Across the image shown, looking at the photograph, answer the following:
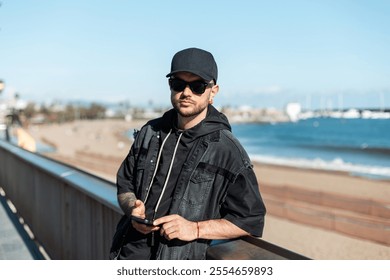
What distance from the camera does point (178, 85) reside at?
1506 millimetres

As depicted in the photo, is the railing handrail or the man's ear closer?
the railing handrail

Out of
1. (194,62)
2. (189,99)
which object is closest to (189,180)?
(189,99)

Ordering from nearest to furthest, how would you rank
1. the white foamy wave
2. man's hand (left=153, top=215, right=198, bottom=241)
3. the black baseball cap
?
man's hand (left=153, top=215, right=198, bottom=241) < the black baseball cap < the white foamy wave

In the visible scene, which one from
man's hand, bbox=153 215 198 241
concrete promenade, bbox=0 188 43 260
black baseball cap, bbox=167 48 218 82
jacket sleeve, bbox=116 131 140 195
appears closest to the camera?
man's hand, bbox=153 215 198 241

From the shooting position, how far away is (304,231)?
1165 cm

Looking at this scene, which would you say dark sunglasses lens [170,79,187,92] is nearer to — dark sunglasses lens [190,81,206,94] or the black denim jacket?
dark sunglasses lens [190,81,206,94]

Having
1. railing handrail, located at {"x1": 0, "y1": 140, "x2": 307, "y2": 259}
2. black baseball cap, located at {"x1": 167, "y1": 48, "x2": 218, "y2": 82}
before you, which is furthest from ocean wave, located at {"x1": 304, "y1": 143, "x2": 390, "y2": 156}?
black baseball cap, located at {"x1": 167, "y1": 48, "x2": 218, "y2": 82}

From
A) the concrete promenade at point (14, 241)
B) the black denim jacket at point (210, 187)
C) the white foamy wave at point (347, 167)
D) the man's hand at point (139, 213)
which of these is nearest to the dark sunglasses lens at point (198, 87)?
the black denim jacket at point (210, 187)

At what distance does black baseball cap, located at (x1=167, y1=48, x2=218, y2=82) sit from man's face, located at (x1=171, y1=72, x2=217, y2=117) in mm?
30

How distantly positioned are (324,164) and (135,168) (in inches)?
1277

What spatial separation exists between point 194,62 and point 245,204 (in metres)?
0.46

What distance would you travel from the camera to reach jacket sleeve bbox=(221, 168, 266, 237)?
4.43 ft

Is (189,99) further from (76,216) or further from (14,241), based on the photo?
(14,241)
